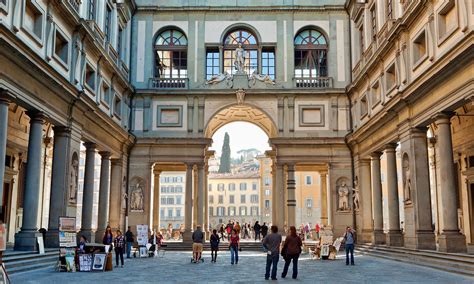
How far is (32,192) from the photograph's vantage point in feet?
64.9

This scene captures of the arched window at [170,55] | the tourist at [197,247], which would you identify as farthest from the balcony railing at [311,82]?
the tourist at [197,247]

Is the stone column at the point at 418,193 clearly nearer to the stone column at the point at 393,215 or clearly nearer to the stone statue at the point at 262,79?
the stone column at the point at 393,215

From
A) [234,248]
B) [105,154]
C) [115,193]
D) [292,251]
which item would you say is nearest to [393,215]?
[234,248]

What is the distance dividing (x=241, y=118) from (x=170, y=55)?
7395 millimetres

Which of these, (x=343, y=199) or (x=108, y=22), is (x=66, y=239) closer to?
(x=108, y=22)

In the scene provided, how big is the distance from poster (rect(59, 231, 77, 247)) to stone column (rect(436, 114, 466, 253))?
13856 mm

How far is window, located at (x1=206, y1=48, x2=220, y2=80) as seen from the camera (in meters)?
35.4

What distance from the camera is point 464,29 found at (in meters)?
17.3

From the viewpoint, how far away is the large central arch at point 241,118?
3494 cm

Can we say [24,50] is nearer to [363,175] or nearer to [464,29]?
[464,29]

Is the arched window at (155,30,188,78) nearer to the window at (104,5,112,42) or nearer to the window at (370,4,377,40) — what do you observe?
the window at (104,5,112,42)

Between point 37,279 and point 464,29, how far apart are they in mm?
15790

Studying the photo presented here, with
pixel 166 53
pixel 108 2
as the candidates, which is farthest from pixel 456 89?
pixel 166 53

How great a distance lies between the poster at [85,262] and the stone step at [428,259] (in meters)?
12.5
